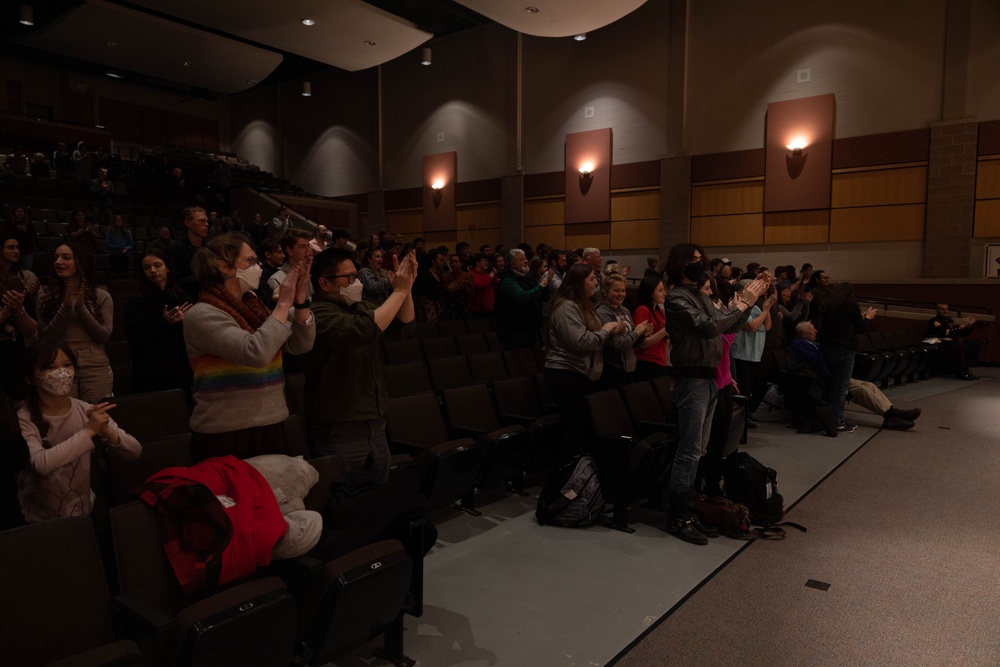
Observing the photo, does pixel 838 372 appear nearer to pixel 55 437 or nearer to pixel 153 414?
pixel 153 414

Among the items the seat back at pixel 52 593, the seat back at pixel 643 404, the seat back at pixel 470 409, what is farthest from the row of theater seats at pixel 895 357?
the seat back at pixel 52 593

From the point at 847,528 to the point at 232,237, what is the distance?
3369 millimetres

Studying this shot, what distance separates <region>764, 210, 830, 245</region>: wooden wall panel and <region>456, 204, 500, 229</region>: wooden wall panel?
5.58 m

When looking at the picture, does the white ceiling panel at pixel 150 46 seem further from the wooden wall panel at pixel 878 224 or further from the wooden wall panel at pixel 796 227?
the wooden wall panel at pixel 878 224

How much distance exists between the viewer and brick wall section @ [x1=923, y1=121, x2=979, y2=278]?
9469 mm

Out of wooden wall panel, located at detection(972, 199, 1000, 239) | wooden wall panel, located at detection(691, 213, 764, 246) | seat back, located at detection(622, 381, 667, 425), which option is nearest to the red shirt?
seat back, located at detection(622, 381, 667, 425)

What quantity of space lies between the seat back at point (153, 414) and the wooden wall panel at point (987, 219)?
10.8 meters

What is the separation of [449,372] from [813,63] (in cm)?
916


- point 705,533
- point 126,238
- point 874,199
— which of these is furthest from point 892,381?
point 126,238

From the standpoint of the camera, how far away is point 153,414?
3057 millimetres

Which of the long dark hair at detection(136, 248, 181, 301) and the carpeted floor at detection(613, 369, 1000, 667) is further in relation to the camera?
the long dark hair at detection(136, 248, 181, 301)

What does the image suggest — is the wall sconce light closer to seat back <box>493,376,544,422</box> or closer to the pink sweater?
seat back <box>493,376,544,422</box>

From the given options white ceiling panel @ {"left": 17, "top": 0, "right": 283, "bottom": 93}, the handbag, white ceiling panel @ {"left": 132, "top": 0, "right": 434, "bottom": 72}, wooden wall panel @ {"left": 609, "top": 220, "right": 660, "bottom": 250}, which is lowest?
the handbag

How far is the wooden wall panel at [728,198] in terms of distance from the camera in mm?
11117
